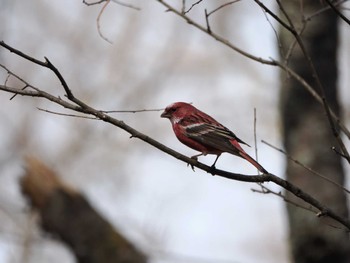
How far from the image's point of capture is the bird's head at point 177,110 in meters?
4.85

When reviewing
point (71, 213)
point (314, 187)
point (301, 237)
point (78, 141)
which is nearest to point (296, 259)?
point (301, 237)

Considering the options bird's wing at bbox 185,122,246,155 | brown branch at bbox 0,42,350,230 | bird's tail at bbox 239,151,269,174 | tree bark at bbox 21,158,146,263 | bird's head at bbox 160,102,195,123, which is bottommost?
brown branch at bbox 0,42,350,230

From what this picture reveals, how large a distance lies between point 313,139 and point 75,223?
3159 mm

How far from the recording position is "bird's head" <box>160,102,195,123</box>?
4848 millimetres

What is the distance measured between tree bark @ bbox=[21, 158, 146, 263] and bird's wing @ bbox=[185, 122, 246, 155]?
4.47m

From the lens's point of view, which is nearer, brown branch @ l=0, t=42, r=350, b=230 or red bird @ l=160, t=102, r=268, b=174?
brown branch @ l=0, t=42, r=350, b=230

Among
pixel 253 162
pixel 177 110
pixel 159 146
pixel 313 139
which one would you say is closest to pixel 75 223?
pixel 313 139

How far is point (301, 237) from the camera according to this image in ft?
22.4

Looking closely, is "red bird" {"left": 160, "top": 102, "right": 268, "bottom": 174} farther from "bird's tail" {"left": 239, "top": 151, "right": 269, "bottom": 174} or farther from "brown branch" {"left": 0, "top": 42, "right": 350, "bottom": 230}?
"brown branch" {"left": 0, "top": 42, "right": 350, "bottom": 230}

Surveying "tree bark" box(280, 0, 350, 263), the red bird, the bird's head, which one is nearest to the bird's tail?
the red bird

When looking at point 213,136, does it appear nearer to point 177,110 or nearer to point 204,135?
point 204,135

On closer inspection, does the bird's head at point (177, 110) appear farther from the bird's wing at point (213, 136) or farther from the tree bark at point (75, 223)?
the tree bark at point (75, 223)

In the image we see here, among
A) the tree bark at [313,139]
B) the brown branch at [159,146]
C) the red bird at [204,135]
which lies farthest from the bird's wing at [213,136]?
the tree bark at [313,139]

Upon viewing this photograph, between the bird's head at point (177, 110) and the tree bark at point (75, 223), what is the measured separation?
164 inches
